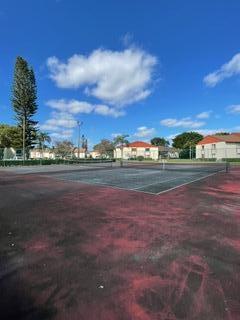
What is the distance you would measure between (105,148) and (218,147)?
47379 mm

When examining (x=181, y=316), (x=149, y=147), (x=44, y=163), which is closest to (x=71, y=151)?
(x=149, y=147)

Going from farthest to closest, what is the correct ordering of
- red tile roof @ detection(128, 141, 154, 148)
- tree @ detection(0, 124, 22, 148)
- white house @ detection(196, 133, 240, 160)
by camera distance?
red tile roof @ detection(128, 141, 154, 148)
tree @ detection(0, 124, 22, 148)
white house @ detection(196, 133, 240, 160)

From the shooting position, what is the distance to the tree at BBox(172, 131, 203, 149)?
11193 centimetres

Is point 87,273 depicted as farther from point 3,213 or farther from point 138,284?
point 3,213

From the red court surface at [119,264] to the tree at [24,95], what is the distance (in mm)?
50914

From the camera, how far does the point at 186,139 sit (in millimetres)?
116062

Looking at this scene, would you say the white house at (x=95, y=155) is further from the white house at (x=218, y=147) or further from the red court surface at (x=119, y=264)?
the red court surface at (x=119, y=264)

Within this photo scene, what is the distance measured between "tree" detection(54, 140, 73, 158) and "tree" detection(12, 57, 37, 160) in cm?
3868

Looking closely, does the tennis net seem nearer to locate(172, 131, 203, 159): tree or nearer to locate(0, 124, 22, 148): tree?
locate(0, 124, 22, 148): tree

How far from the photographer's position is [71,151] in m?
99.9

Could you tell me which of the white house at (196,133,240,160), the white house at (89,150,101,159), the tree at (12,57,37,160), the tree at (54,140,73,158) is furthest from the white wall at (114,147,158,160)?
the tree at (12,57,37,160)

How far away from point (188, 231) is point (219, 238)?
0.73 meters

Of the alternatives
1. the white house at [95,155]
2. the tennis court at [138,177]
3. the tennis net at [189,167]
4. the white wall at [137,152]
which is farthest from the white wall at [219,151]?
the white house at [95,155]

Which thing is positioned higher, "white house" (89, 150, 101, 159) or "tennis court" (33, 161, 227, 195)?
"white house" (89, 150, 101, 159)
